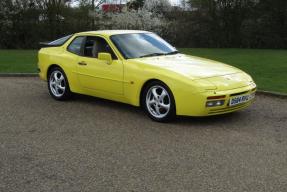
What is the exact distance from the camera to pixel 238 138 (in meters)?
6.54

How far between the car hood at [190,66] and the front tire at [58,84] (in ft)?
6.37

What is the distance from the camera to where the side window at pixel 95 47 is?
859 cm

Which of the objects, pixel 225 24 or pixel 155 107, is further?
pixel 225 24

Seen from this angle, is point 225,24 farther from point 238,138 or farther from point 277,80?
point 238,138

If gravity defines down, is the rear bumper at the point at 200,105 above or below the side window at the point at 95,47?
below

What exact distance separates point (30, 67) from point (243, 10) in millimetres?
14180

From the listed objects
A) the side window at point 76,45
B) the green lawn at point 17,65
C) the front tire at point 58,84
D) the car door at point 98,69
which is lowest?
the green lawn at point 17,65

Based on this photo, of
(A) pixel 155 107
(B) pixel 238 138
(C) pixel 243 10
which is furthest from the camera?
(C) pixel 243 10

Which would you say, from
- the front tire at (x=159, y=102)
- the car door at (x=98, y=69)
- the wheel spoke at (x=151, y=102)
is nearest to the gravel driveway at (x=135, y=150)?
the front tire at (x=159, y=102)

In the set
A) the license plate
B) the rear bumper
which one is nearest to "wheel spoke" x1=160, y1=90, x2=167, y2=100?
the rear bumper

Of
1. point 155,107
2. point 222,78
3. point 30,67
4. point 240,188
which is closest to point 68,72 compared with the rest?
point 155,107

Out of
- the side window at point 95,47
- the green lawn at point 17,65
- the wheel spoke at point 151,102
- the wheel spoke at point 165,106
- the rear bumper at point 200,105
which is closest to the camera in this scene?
the rear bumper at point 200,105

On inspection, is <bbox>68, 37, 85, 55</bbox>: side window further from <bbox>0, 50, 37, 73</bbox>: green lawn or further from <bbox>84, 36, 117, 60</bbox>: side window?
<bbox>0, 50, 37, 73</bbox>: green lawn

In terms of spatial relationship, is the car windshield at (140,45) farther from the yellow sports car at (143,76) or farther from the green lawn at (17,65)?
the green lawn at (17,65)
